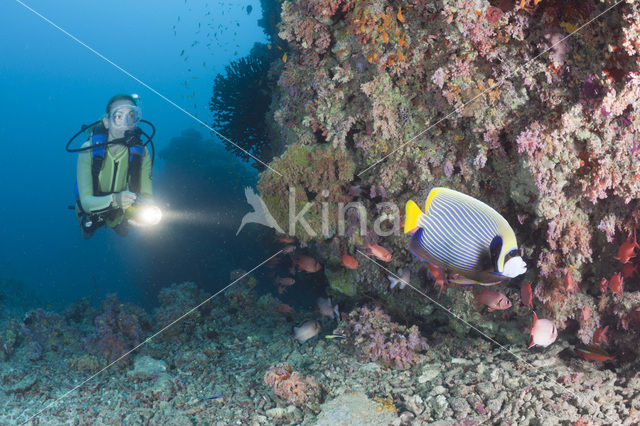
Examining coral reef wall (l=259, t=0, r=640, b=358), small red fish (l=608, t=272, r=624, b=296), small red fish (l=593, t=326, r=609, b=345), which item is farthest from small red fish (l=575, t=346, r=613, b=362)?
small red fish (l=608, t=272, r=624, b=296)

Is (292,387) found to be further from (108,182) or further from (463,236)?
(108,182)

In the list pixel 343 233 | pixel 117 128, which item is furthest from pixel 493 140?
pixel 117 128

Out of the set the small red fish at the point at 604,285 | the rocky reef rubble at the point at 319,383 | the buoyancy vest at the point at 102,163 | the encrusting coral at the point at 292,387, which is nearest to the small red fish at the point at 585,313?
the small red fish at the point at 604,285

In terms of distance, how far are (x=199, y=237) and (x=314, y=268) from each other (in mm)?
8898

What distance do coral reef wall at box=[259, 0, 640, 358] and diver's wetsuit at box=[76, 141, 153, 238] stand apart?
3251 millimetres

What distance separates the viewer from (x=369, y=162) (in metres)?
4.27

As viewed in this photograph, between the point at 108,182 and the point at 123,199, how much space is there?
790mm

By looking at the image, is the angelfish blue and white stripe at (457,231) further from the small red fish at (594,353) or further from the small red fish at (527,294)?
the small red fish at (594,353)

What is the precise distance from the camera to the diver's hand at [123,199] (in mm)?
5906

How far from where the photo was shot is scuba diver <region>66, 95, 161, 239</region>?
6066mm

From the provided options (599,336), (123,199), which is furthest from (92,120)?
(599,336)

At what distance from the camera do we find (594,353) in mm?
3141

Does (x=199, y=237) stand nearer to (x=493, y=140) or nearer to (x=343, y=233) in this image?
(x=343, y=233)

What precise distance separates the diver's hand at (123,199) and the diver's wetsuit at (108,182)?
88 mm
